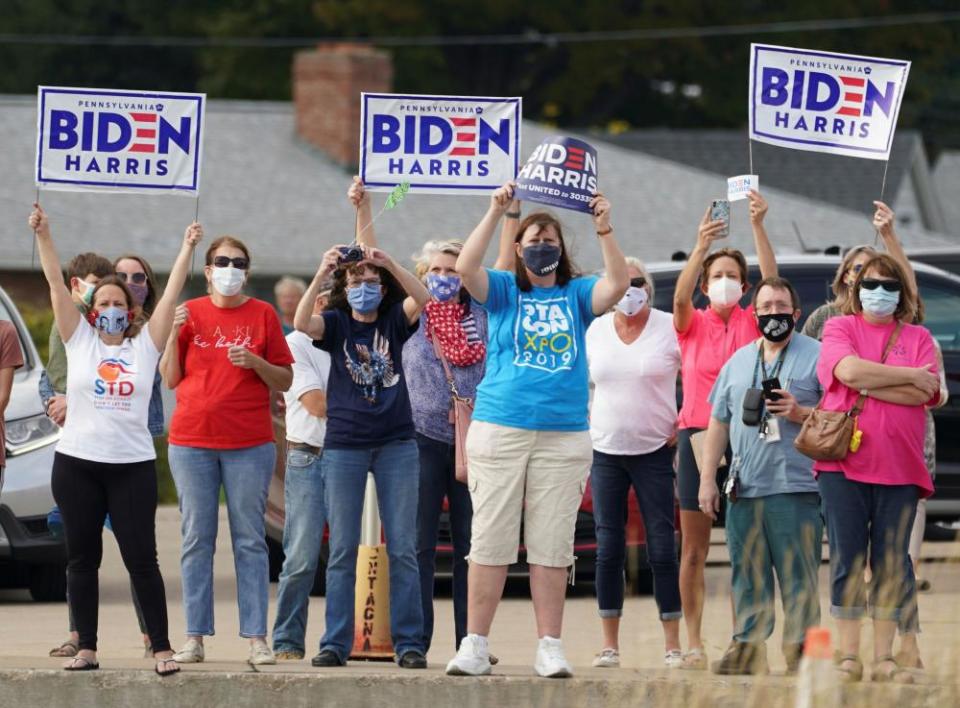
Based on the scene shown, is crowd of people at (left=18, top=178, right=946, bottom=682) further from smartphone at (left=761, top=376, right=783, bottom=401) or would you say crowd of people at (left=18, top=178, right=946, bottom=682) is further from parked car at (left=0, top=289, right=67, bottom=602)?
parked car at (left=0, top=289, right=67, bottom=602)

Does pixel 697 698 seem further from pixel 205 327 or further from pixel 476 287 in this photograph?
pixel 205 327

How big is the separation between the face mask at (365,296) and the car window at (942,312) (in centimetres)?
563

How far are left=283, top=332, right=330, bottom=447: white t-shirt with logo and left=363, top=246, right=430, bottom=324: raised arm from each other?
90cm

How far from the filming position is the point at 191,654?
9023mm

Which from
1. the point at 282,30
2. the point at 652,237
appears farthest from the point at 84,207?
the point at 282,30

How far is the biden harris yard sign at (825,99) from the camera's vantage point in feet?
35.0

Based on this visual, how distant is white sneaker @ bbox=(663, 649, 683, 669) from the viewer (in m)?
9.28

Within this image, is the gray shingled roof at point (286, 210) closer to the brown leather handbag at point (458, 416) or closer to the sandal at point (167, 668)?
the brown leather handbag at point (458, 416)

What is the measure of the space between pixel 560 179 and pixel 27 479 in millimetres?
4817

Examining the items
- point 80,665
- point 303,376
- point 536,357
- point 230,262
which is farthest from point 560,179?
point 80,665

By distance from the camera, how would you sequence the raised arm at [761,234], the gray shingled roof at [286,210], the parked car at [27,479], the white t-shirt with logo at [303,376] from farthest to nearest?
1. the gray shingled roof at [286,210]
2. the parked car at [27,479]
3. the white t-shirt with logo at [303,376]
4. the raised arm at [761,234]

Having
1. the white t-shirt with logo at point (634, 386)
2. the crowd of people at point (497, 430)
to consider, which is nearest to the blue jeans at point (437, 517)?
the crowd of people at point (497, 430)

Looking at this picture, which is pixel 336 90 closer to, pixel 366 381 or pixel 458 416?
pixel 458 416

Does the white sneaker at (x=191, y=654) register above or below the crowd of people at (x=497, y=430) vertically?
below
